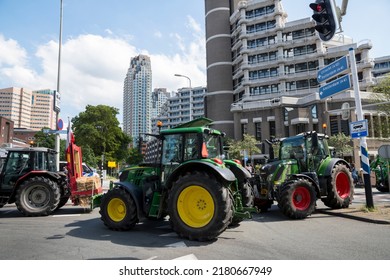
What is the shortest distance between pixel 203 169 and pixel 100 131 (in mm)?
44956

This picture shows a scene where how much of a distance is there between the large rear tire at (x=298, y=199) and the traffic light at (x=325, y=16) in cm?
412

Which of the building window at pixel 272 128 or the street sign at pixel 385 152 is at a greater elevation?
the building window at pixel 272 128

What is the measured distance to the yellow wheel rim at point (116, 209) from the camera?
6504mm

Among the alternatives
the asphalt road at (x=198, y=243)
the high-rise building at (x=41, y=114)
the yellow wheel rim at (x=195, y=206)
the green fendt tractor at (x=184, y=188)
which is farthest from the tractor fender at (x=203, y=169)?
the high-rise building at (x=41, y=114)

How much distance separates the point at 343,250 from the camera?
15.8ft

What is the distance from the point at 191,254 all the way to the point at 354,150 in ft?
113

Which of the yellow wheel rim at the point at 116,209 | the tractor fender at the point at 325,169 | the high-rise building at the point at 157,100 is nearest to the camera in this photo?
the yellow wheel rim at the point at 116,209

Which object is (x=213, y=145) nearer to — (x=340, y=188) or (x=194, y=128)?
(x=194, y=128)

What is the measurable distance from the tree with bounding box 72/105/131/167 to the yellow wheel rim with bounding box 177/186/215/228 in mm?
42564

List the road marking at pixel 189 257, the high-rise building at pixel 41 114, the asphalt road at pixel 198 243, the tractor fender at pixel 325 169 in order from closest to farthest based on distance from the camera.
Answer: the road marking at pixel 189 257 → the asphalt road at pixel 198 243 → the tractor fender at pixel 325 169 → the high-rise building at pixel 41 114

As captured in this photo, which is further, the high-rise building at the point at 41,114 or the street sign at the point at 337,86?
the high-rise building at the point at 41,114

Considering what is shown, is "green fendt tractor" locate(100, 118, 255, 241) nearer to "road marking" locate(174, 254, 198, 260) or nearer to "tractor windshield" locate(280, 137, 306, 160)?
"road marking" locate(174, 254, 198, 260)

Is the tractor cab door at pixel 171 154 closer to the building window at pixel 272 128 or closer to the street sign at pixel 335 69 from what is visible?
the street sign at pixel 335 69
